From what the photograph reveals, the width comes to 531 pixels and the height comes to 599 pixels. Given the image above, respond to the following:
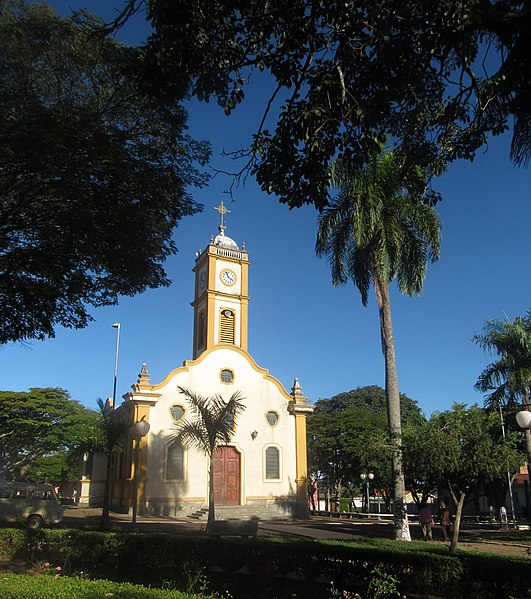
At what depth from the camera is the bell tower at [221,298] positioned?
108ft

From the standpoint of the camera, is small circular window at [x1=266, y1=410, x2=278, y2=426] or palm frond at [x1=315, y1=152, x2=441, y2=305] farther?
small circular window at [x1=266, y1=410, x2=278, y2=426]

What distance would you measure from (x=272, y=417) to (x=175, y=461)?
21.3ft

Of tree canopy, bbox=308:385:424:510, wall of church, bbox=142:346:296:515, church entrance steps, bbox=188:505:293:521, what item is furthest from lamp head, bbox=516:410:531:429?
tree canopy, bbox=308:385:424:510

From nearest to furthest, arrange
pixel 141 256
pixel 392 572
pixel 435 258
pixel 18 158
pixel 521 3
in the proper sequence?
pixel 521 3 < pixel 392 572 < pixel 18 158 < pixel 141 256 < pixel 435 258

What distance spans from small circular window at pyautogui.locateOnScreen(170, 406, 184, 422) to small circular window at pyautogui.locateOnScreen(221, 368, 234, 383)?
10.1 feet

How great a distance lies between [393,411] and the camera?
1772 cm

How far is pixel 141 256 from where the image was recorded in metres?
12.5

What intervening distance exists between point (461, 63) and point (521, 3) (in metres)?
0.86

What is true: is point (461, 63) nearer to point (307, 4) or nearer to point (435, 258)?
point (307, 4)

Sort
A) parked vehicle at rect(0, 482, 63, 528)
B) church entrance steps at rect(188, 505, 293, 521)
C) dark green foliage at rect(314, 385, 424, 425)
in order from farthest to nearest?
dark green foliage at rect(314, 385, 424, 425) → church entrance steps at rect(188, 505, 293, 521) → parked vehicle at rect(0, 482, 63, 528)

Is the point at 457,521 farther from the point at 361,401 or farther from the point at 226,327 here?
the point at 361,401

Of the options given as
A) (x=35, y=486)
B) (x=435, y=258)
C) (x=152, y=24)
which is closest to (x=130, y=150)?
(x=152, y=24)

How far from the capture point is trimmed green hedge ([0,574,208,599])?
6086mm

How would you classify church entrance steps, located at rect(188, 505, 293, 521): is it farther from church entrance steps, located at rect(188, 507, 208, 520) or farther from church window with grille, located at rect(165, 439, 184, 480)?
church window with grille, located at rect(165, 439, 184, 480)
